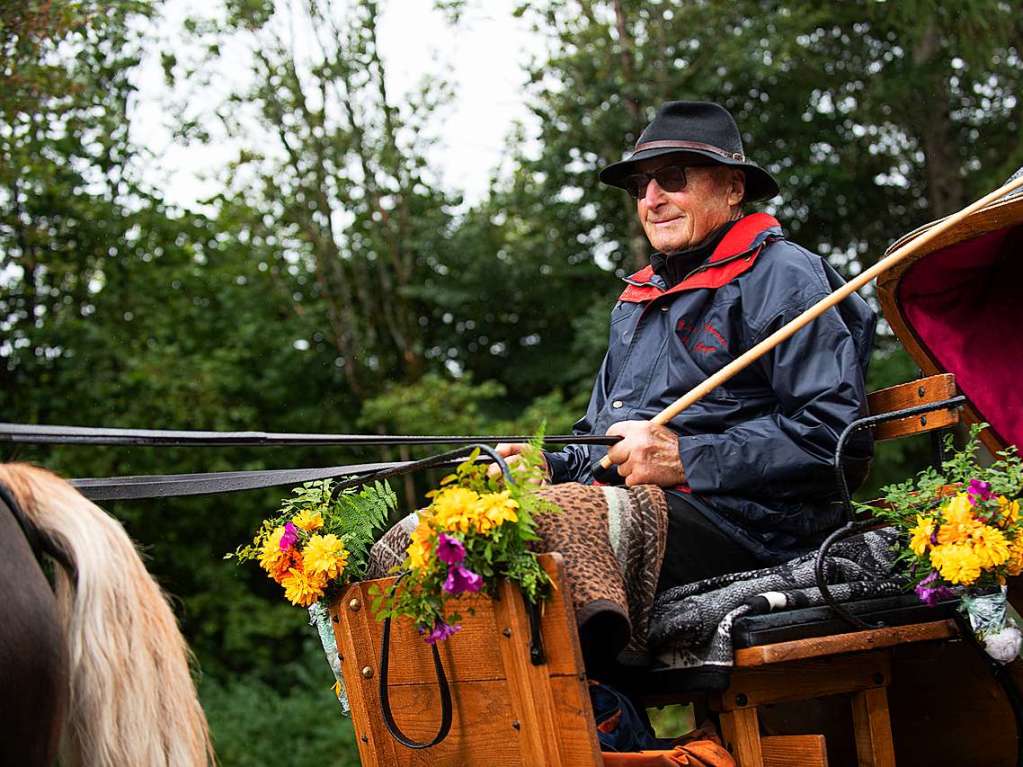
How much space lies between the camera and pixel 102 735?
196 centimetres

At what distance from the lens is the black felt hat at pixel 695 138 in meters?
3.47

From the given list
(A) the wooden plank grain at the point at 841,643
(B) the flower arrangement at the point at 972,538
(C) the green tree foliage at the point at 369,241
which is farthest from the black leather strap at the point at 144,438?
(C) the green tree foliage at the point at 369,241

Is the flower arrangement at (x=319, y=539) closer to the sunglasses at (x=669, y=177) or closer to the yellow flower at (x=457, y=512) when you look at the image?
the yellow flower at (x=457, y=512)

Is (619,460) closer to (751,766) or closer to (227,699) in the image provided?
(751,766)

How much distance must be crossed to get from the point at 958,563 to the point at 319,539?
4.80 ft

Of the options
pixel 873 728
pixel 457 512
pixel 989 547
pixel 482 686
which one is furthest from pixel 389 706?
pixel 989 547

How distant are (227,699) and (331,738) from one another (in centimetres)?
112

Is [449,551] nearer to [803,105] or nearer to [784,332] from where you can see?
[784,332]

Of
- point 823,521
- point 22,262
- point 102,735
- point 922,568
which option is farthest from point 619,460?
point 22,262

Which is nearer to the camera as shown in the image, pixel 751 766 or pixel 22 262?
pixel 751 766

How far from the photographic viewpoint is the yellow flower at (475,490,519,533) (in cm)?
231

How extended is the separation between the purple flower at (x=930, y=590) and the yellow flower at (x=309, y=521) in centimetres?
145

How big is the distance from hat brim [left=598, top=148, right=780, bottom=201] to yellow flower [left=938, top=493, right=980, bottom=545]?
123cm

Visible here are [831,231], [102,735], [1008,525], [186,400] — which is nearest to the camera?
[102,735]
